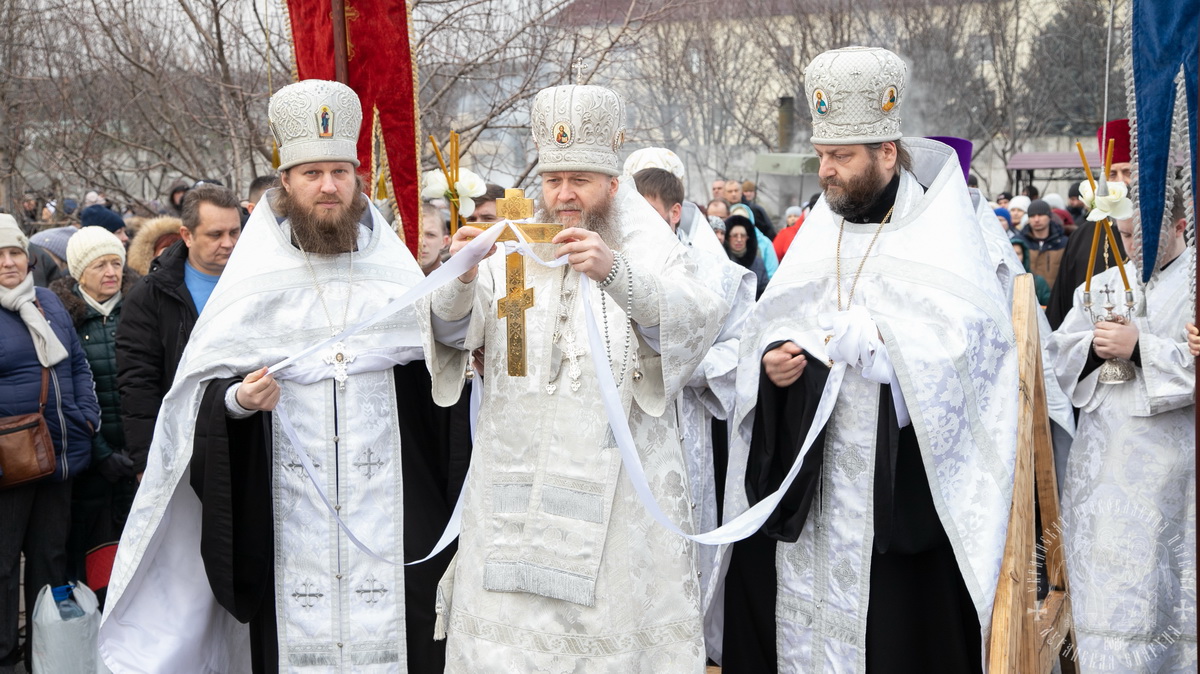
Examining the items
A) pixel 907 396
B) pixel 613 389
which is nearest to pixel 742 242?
pixel 907 396

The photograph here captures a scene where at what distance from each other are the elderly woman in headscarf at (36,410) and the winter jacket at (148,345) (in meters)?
0.75

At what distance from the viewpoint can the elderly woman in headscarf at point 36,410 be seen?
566cm

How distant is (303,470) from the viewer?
4.55 metres

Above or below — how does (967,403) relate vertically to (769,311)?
below

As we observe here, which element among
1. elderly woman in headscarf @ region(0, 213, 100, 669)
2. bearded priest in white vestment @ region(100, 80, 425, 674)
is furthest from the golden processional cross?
elderly woman in headscarf @ region(0, 213, 100, 669)

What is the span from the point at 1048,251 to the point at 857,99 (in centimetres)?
801

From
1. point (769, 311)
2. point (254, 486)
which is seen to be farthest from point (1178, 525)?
point (254, 486)

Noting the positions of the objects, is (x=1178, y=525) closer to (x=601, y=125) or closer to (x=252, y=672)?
(x=601, y=125)

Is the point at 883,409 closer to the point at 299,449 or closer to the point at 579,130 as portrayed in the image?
the point at 579,130

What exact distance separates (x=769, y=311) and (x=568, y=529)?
1.34 metres

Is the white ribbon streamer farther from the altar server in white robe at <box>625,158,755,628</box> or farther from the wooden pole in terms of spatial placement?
the wooden pole

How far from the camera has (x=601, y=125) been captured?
148 inches

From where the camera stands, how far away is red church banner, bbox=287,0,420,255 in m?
5.55

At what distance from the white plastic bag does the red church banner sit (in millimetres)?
2276
